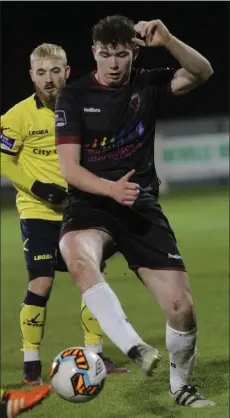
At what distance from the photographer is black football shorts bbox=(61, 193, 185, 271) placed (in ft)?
14.4

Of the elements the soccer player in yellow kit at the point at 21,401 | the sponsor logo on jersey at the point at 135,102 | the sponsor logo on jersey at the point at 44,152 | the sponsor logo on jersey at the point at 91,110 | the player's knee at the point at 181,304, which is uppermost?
the sponsor logo on jersey at the point at 135,102

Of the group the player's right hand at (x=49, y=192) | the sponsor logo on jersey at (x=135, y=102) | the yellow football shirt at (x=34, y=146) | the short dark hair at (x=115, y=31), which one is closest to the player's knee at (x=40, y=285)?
the yellow football shirt at (x=34, y=146)

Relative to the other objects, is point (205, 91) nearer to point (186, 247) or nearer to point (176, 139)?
point (176, 139)

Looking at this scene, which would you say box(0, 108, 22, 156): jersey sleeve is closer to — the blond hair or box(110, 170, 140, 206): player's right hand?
the blond hair

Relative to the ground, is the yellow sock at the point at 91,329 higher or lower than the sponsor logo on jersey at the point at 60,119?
lower

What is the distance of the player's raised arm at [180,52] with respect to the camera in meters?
4.17

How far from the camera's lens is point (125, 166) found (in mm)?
4473

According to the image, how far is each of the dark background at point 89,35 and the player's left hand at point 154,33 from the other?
1836 cm

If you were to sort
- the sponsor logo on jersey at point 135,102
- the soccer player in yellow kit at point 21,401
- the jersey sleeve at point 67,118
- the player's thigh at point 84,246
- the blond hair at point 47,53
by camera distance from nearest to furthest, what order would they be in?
the soccer player in yellow kit at point 21,401, the player's thigh at point 84,246, the jersey sleeve at point 67,118, the sponsor logo on jersey at point 135,102, the blond hair at point 47,53

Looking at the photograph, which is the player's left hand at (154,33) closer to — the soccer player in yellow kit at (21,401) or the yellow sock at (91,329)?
the soccer player in yellow kit at (21,401)

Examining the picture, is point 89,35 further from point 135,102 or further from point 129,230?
point 129,230

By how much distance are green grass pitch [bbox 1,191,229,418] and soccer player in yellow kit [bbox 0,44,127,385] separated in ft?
1.21

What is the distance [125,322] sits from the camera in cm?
390

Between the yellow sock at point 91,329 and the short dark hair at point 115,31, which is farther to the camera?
the yellow sock at point 91,329
